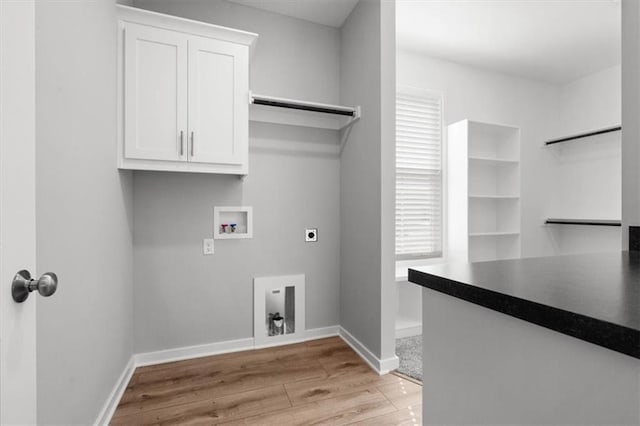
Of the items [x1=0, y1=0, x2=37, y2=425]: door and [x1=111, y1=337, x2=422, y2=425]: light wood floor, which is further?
[x1=111, y1=337, x2=422, y2=425]: light wood floor

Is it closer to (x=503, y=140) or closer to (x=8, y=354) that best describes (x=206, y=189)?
(x=8, y=354)

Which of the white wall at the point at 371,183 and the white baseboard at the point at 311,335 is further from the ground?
the white wall at the point at 371,183

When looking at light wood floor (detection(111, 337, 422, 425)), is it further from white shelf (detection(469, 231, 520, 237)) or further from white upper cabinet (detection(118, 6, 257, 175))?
white shelf (detection(469, 231, 520, 237))

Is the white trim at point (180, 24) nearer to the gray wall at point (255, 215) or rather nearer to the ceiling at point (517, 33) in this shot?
the gray wall at point (255, 215)

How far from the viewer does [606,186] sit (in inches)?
140

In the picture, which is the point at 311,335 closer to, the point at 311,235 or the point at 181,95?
the point at 311,235

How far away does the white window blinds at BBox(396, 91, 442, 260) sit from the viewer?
3160 mm

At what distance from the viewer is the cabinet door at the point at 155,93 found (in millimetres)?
1905

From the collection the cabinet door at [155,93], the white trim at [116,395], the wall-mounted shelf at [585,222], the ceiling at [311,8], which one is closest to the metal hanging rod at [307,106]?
the cabinet door at [155,93]

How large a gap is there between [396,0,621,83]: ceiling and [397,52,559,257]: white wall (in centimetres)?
14

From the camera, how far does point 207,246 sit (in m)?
2.41

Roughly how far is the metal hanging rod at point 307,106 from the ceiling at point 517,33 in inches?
38.5

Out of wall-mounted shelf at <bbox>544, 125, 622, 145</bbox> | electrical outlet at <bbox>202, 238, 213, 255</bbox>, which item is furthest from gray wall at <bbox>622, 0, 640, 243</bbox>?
wall-mounted shelf at <bbox>544, 125, 622, 145</bbox>

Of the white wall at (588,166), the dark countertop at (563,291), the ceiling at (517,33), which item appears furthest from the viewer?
the white wall at (588,166)
